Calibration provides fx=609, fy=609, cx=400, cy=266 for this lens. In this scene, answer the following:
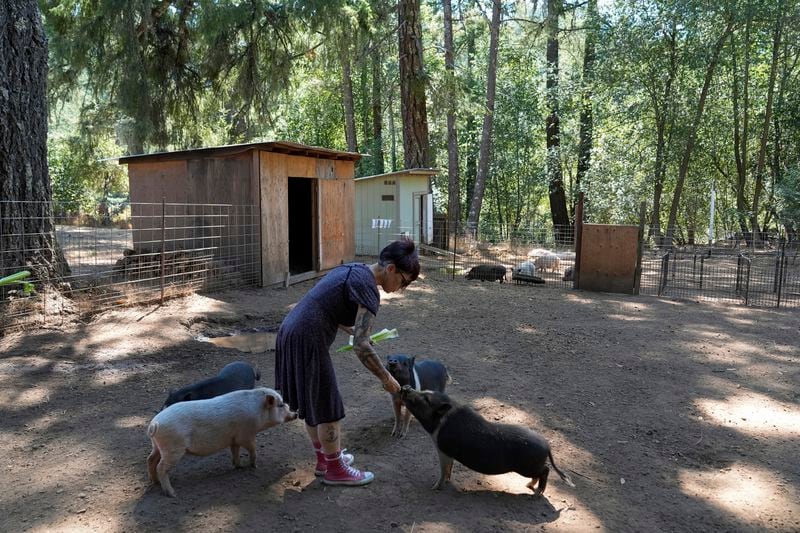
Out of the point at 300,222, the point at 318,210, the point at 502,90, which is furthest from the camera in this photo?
the point at 502,90

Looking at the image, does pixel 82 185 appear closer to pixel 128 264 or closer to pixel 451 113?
pixel 451 113

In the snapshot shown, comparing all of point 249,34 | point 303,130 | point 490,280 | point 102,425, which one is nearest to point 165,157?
point 249,34

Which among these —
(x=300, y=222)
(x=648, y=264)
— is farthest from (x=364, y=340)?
(x=648, y=264)

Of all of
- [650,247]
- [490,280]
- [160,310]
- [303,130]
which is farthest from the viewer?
[303,130]

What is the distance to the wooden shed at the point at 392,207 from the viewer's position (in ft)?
53.2

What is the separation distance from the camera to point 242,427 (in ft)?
11.8

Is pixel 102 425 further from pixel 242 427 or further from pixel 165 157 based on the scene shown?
pixel 165 157

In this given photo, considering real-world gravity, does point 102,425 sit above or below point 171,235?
below

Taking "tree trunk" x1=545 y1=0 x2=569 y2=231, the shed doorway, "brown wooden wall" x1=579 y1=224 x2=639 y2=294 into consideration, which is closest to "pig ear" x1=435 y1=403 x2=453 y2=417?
"brown wooden wall" x1=579 y1=224 x2=639 y2=294

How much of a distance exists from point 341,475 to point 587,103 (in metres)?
22.5

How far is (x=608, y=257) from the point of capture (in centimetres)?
1101

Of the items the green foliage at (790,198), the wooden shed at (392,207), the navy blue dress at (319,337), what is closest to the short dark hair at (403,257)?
the navy blue dress at (319,337)

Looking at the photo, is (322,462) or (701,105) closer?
(322,462)

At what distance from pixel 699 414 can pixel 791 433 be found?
0.63m
